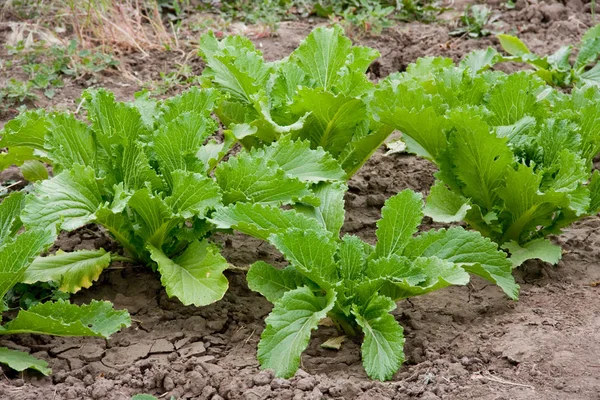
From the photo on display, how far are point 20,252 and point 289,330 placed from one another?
1.05m

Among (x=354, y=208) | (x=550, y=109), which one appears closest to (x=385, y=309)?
(x=354, y=208)

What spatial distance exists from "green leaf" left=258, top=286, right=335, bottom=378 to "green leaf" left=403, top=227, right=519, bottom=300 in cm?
46

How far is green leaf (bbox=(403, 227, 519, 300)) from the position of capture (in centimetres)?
316

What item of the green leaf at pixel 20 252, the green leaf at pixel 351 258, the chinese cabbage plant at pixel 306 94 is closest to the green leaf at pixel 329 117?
the chinese cabbage plant at pixel 306 94

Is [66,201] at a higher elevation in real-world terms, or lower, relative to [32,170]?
higher

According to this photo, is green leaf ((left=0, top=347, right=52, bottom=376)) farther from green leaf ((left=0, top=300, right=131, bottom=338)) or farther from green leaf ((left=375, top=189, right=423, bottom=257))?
green leaf ((left=375, top=189, right=423, bottom=257))

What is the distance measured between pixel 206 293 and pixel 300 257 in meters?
0.43

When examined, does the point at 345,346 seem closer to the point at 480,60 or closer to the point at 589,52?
the point at 480,60

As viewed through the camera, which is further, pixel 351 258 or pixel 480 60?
pixel 480 60

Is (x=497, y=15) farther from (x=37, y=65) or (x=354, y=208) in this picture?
(x=37, y=65)

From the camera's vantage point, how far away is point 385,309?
2.96 meters

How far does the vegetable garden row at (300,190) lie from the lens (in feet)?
9.80

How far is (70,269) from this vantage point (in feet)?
10.8

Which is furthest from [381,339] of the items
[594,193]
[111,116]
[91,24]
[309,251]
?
[91,24]
